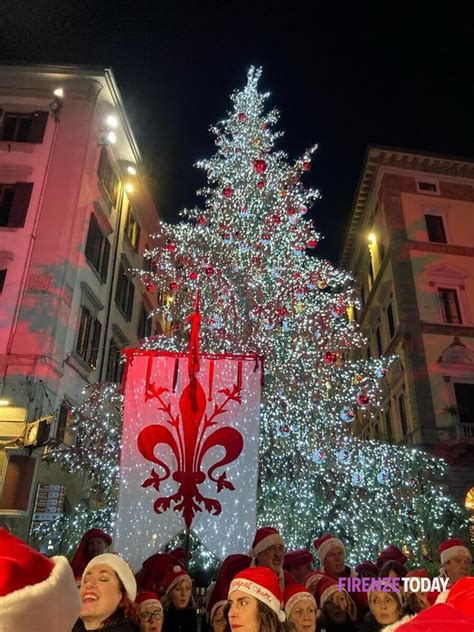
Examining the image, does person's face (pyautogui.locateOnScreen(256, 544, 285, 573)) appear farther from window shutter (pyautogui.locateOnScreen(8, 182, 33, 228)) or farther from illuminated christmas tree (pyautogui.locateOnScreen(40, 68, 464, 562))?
window shutter (pyautogui.locateOnScreen(8, 182, 33, 228))

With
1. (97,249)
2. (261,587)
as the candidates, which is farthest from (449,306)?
(261,587)

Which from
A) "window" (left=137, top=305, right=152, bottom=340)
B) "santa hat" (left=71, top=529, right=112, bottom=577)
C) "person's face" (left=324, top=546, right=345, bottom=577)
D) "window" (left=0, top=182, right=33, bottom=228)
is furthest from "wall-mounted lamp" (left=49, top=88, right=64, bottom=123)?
"person's face" (left=324, top=546, right=345, bottom=577)

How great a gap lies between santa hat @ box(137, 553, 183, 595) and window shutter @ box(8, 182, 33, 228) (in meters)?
12.7

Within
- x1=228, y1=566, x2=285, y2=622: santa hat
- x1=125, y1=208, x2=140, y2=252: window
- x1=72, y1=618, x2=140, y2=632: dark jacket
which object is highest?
x1=125, y1=208, x2=140, y2=252: window

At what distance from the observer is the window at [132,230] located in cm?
2109

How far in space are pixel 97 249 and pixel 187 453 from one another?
514 inches

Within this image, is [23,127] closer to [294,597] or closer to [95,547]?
[95,547]

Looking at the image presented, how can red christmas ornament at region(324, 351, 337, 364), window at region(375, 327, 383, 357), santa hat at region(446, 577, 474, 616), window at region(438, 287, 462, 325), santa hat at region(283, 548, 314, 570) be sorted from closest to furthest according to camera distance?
santa hat at region(446, 577, 474, 616)
santa hat at region(283, 548, 314, 570)
red christmas ornament at region(324, 351, 337, 364)
window at region(438, 287, 462, 325)
window at region(375, 327, 383, 357)

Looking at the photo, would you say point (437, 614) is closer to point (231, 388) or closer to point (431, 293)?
point (231, 388)

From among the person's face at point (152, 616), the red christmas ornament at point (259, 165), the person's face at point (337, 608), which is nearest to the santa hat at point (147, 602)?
the person's face at point (152, 616)

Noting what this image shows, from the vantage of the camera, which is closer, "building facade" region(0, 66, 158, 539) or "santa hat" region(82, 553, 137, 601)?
"santa hat" region(82, 553, 137, 601)

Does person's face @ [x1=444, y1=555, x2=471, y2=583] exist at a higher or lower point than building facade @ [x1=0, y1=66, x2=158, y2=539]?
lower

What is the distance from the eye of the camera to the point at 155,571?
16.9 feet

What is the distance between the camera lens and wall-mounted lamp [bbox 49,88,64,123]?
16.9 meters
